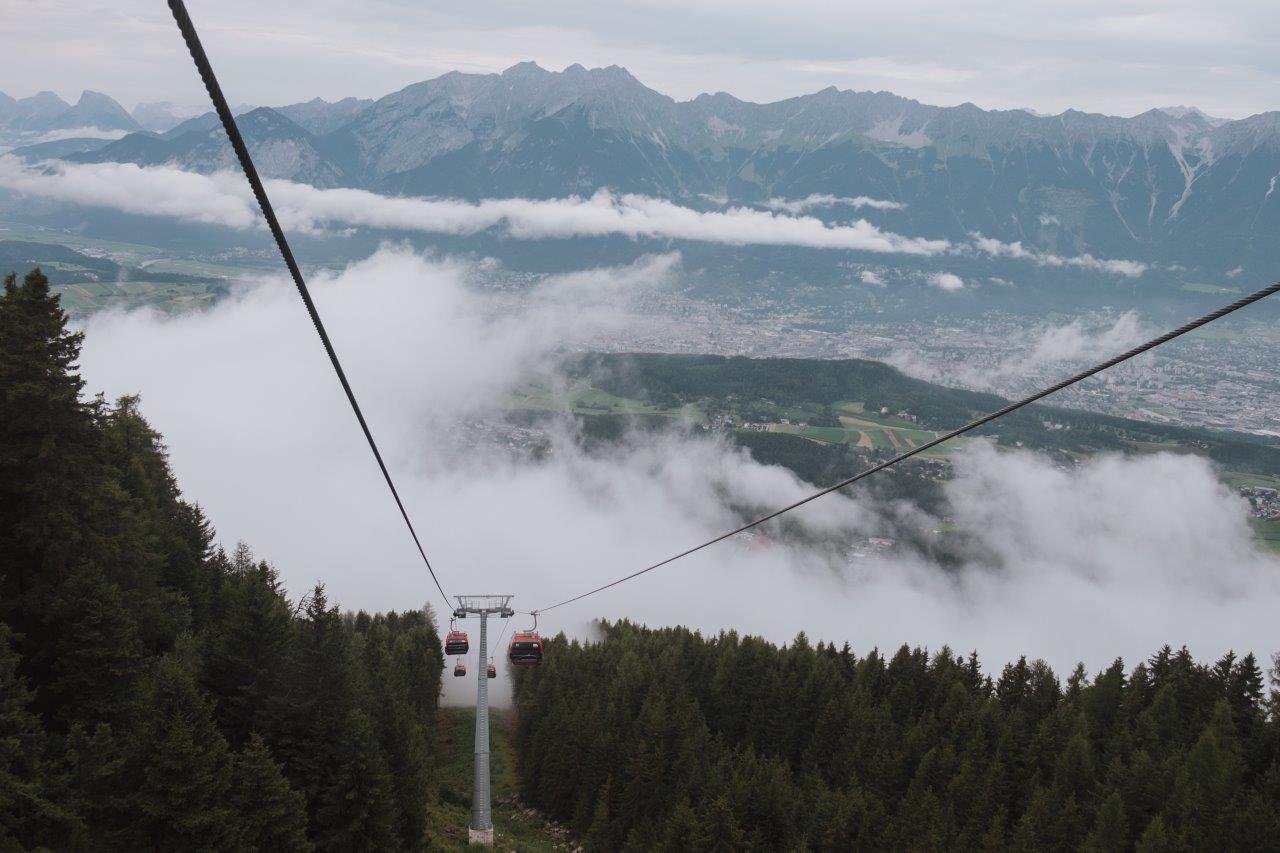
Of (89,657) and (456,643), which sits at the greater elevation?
(89,657)

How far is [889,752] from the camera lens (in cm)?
4444

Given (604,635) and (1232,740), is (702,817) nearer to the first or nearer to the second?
(1232,740)

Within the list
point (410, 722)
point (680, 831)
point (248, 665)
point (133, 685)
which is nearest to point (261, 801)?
point (248, 665)

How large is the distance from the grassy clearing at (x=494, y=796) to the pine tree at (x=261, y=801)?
861cm

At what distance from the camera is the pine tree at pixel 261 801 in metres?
18.9

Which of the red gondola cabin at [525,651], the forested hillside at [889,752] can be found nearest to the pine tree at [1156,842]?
the forested hillside at [889,752]

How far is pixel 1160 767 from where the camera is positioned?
39.2 m

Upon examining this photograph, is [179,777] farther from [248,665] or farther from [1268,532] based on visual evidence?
[1268,532]

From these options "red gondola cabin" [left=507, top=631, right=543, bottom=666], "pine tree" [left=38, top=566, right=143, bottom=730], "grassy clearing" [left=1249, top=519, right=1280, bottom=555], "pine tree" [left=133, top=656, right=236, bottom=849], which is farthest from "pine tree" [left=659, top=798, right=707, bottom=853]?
"grassy clearing" [left=1249, top=519, right=1280, bottom=555]

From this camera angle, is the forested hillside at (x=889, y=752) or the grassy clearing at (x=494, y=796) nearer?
the forested hillside at (x=889, y=752)

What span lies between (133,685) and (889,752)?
3577cm

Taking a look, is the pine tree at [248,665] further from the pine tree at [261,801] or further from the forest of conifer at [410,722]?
the pine tree at [261,801]

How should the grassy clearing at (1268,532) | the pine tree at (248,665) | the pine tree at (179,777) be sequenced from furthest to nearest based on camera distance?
the grassy clearing at (1268,532), the pine tree at (248,665), the pine tree at (179,777)

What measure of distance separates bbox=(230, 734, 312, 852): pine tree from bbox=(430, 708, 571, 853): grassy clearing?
8609 mm
